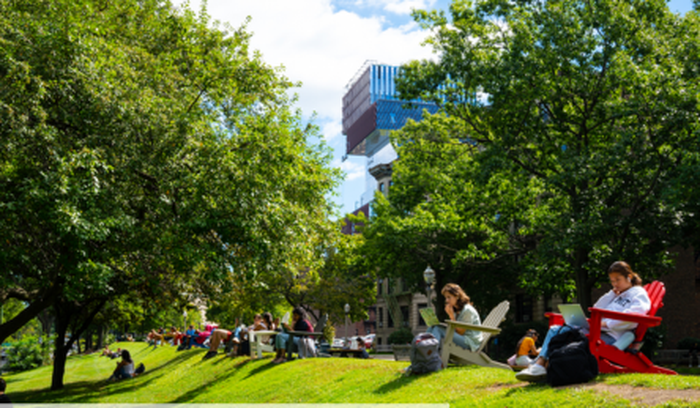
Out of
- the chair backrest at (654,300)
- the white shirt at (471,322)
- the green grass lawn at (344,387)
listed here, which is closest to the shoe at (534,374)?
the green grass lawn at (344,387)

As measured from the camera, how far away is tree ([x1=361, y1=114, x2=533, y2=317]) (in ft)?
77.9

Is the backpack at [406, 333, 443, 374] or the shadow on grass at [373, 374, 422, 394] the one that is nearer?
the shadow on grass at [373, 374, 422, 394]

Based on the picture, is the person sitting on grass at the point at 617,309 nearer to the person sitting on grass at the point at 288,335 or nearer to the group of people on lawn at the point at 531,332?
the group of people on lawn at the point at 531,332

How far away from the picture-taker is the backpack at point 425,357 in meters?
9.16

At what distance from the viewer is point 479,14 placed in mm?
22891

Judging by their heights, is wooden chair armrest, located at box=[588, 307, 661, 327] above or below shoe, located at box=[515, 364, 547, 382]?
above

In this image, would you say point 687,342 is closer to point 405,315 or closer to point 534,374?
point 534,374

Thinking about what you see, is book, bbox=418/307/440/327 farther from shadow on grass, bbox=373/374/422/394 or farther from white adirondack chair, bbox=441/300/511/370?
shadow on grass, bbox=373/374/422/394

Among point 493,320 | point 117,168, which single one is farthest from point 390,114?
point 493,320

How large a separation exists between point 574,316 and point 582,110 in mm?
16609

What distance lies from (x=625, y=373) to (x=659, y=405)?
1680mm

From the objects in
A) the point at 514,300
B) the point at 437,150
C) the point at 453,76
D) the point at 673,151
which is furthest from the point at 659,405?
the point at 514,300

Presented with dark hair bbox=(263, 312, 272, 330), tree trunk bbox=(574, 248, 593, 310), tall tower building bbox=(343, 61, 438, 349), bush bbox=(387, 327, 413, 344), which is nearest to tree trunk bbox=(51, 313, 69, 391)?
dark hair bbox=(263, 312, 272, 330)

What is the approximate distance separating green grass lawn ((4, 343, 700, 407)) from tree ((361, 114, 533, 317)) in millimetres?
10655
